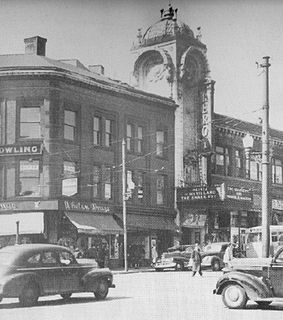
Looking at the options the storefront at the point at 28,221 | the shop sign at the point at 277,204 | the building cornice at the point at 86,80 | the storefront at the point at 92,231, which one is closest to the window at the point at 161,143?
the building cornice at the point at 86,80

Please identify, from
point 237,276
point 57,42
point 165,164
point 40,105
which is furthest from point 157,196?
point 237,276

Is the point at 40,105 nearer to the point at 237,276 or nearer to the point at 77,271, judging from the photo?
the point at 77,271

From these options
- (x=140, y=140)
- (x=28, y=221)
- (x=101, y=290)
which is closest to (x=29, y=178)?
(x=28, y=221)

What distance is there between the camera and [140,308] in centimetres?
1295

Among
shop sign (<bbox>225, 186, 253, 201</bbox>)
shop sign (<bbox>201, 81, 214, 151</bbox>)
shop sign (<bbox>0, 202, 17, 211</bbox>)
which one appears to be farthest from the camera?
shop sign (<bbox>201, 81, 214, 151</bbox>)

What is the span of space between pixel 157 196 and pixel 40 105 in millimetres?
7798

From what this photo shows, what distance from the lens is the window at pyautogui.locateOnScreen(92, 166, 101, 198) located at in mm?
28731

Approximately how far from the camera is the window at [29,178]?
88.0 feet

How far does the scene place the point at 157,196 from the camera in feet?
105

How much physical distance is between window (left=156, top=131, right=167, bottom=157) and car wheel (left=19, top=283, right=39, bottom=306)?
18.8 m

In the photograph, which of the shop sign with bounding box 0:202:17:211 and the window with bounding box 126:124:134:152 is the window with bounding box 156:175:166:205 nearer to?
the window with bounding box 126:124:134:152

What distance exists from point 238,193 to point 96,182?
7.33 m

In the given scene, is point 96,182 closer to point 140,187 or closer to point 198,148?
point 140,187

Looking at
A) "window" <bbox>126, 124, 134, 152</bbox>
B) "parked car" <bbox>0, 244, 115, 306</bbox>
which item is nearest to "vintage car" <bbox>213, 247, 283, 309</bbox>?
"parked car" <bbox>0, 244, 115, 306</bbox>
